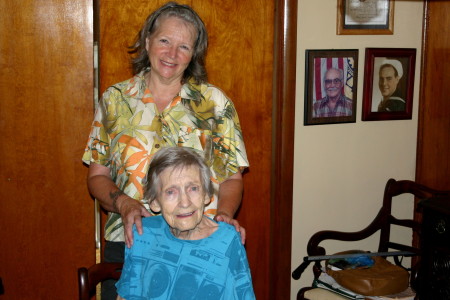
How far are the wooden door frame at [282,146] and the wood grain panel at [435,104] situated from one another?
0.88 metres

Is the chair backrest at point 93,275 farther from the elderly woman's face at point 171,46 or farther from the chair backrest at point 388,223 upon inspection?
the chair backrest at point 388,223

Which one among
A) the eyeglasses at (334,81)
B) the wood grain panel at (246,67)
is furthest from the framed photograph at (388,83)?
the wood grain panel at (246,67)

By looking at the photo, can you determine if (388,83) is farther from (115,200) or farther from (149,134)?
(115,200)

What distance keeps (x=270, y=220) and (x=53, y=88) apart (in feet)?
4.49

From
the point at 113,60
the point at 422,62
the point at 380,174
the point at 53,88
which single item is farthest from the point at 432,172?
the point at 53,88

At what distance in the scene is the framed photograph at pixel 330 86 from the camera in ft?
10.7

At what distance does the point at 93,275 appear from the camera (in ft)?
6.73

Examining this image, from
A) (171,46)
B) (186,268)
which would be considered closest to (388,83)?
(171,46)

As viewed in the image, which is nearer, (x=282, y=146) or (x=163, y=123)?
(x=163, y=123)

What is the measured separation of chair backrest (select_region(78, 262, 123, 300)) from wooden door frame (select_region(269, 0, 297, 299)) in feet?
4.42

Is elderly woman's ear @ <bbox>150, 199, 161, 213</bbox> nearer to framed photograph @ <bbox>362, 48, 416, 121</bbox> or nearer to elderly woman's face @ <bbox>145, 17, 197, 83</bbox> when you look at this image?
elderly woman's face @ <bbox>145, 17, 197, 83</bbox>

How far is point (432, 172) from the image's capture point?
363 cm

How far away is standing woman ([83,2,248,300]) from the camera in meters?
2.29

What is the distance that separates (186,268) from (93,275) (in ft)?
1.27
